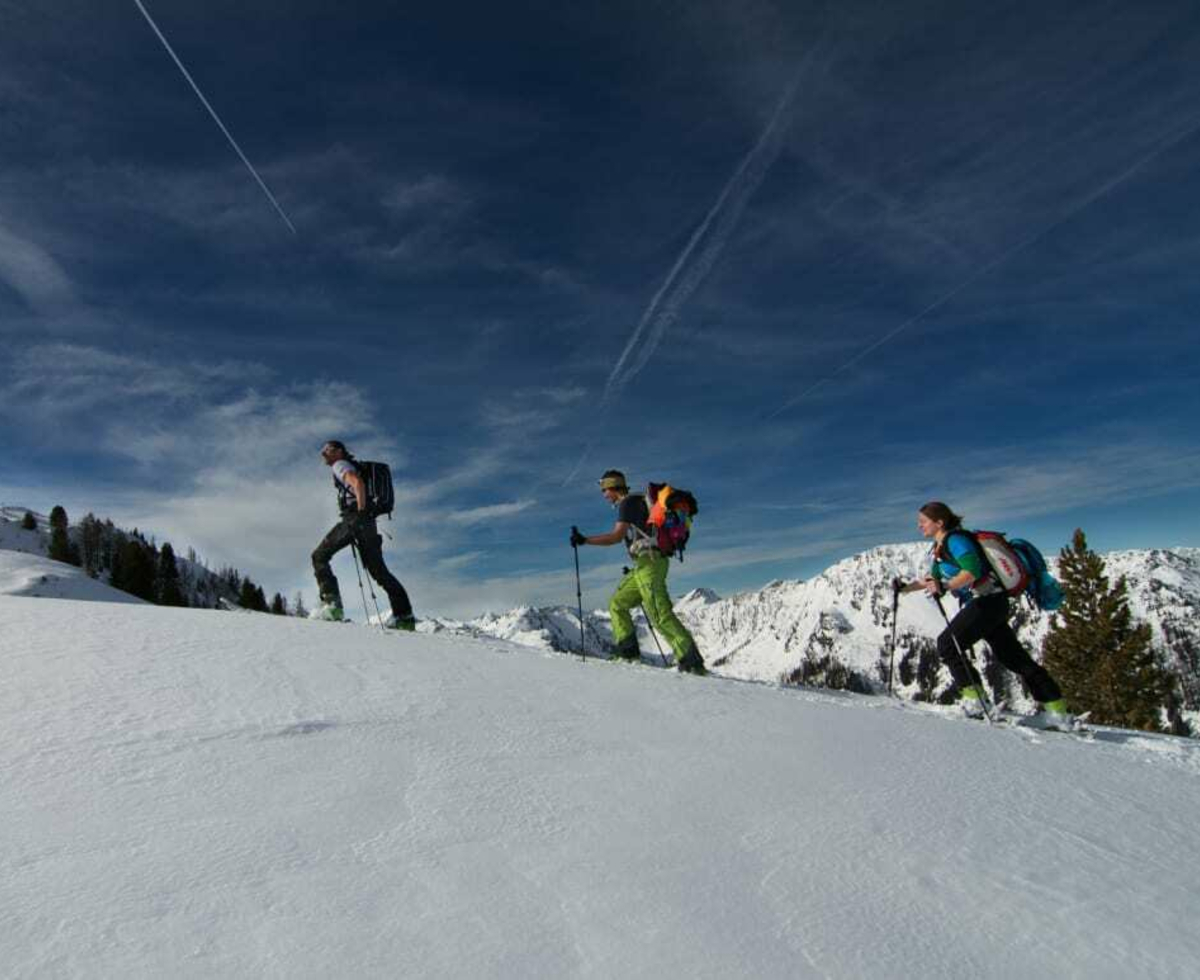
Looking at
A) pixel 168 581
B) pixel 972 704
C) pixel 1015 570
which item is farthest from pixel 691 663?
pixel 168 581

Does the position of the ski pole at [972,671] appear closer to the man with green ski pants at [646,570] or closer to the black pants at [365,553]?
the man with green ski pants at [646,570]

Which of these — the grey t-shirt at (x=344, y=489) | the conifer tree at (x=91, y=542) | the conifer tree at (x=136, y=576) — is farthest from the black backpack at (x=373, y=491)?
the conifer tree at (x=91, y=542)

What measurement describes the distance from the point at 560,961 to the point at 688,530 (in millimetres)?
7964

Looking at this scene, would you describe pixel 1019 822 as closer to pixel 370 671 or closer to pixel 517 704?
pixel 517 704

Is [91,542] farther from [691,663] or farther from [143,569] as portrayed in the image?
[691,663]

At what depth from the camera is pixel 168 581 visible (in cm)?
10638

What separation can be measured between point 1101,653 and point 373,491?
43222 mm

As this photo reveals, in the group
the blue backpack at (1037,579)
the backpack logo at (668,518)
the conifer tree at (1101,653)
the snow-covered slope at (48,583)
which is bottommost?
the conifer tree at (1101,653)

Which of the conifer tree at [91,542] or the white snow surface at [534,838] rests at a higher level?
the conifer tree at [91,542]

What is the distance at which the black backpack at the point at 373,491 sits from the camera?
1113cm

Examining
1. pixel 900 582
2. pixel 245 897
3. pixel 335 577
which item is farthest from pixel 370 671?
pixel 900 582

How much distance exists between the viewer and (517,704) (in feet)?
18.2

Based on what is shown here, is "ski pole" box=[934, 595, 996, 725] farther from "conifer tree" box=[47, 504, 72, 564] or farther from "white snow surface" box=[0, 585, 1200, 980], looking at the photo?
"conifer tree" box=[47, 504, 72, 564]

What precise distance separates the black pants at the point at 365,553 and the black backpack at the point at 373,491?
0.18 metres
